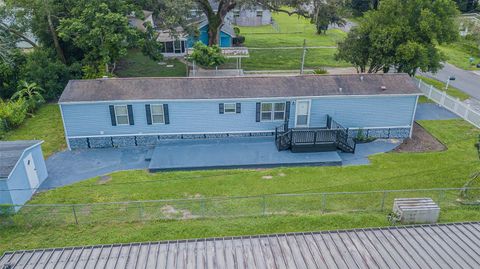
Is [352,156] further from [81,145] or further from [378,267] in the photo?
[81,145]

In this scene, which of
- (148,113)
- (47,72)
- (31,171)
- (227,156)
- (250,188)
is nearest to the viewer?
(31,171)

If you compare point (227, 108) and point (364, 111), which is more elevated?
→ point (227, 108)

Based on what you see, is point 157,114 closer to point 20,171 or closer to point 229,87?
point 229,87

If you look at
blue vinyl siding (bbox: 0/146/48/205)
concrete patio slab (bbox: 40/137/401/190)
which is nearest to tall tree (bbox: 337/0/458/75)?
concrete patio slab (bbox: 40/137/401/190)

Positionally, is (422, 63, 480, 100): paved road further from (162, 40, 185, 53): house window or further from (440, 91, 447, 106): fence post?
(162, 40, 185, 53): house window

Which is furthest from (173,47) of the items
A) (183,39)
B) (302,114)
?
(302,114)

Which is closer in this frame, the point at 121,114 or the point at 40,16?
the point at 121,114
